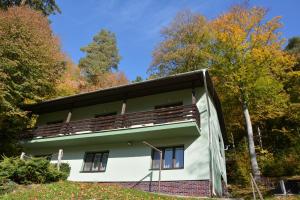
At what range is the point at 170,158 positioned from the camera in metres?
15.1

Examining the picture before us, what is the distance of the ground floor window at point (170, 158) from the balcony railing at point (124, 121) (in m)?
1.61

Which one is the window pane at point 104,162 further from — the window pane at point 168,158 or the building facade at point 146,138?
the window pane at point 168,158

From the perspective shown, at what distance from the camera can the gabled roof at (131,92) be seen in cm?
1591

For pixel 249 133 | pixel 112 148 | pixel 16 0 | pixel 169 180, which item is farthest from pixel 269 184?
pixel 16 0

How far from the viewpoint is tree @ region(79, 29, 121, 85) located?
4244 centimetres

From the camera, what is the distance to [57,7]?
2850 centimetres

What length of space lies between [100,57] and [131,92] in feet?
98.2

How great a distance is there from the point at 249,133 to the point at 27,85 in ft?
56.8

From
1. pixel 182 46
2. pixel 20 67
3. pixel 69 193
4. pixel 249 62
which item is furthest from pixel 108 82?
pixel 69 193

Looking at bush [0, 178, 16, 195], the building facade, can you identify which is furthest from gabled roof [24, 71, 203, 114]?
bush [0, 178, 16, 195]

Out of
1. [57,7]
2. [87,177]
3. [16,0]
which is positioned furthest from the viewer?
[57,7]

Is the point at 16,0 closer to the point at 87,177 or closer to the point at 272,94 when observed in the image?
the point at 87,177

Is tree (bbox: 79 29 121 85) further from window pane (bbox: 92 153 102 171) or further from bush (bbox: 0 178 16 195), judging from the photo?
bush (bbox: 0 178 16 195)

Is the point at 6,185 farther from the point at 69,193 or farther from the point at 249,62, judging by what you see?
the point at 249,62
